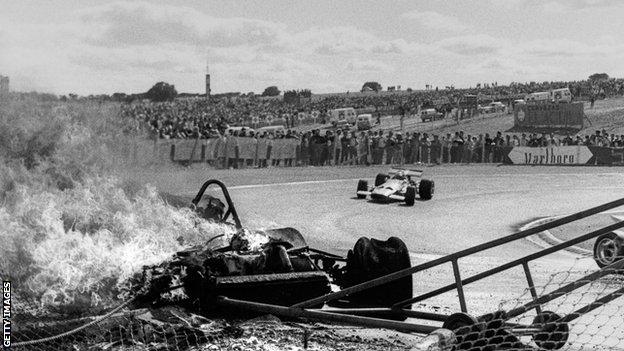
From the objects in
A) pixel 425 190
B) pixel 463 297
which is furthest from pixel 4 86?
pixel 425 190

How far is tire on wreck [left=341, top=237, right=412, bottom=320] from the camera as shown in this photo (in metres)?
8.55

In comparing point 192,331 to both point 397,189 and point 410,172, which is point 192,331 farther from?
point 410,172

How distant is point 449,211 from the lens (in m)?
21.5

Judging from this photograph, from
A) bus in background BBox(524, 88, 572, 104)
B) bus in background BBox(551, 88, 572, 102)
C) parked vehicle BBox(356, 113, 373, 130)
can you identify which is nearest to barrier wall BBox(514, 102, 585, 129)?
parked vehicle BBox(356, 113, 373, 130)

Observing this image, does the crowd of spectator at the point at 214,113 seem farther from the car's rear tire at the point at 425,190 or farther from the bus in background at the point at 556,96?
the car's rear tire at the point at 425,190

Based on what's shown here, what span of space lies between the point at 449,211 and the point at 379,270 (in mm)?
13263

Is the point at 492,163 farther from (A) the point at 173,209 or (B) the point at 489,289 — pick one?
(A) the point at 173,209

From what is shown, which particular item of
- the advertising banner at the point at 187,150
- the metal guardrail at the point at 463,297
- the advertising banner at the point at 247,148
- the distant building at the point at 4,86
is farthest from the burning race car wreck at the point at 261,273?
the advertising banner at the point at 247,148

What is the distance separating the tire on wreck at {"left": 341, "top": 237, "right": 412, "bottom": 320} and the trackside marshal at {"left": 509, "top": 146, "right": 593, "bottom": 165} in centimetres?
3124

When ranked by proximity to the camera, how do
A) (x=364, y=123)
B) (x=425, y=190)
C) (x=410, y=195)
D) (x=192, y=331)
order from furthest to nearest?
(x=364, y=123), (x=425, y=190), (x=410, y=195), (x=192, y=331)

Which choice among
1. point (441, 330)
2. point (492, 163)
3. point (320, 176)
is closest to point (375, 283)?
point (441, 330)

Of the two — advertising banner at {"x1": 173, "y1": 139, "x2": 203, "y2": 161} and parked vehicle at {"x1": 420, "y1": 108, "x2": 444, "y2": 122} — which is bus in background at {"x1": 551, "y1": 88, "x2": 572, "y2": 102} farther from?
advertising banner at {"x1": 173, "y1": 139, "x2": 203, "y2": 161}

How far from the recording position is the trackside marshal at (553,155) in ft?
125

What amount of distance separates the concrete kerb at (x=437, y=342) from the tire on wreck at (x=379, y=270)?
82.8 inches
